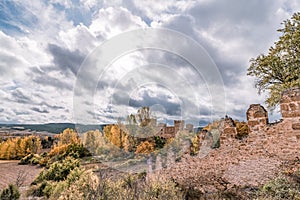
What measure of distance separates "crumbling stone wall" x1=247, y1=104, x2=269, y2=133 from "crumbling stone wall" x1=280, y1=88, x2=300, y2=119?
1.49ft

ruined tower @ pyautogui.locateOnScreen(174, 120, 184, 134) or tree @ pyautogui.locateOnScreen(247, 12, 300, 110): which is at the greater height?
tree @ pyautogui.locateOnScreen(247, 12, 300, 110)

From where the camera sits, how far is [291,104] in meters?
5.27

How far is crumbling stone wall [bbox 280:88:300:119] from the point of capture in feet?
17.1

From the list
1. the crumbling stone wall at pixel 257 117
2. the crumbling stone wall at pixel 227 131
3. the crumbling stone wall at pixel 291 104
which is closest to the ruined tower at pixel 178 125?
the crumbling stone wall at pixel 227 131

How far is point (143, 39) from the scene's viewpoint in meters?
8.83

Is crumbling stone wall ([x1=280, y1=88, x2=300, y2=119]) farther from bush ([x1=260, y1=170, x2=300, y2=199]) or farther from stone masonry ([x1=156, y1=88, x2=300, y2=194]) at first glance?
bush ([x1=260, y1=170, x2=300, y2=199])

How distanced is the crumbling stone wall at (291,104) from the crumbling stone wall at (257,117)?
453 millimetres

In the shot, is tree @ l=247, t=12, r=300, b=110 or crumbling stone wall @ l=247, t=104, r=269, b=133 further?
tree @ l=247, t=12, r=300, b=110

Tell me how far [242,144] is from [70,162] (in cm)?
1129

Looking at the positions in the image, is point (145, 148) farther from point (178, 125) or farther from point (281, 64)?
point (281, 64)

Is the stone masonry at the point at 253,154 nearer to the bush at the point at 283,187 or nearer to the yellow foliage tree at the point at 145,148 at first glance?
the bush at the point at 283,187

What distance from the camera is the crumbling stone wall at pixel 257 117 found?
573 cm

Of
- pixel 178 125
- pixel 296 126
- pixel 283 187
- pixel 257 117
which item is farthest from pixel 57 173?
pixel 296 126

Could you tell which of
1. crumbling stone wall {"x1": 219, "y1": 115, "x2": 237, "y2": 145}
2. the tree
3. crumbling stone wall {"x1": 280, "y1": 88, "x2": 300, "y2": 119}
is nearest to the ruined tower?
the tree
